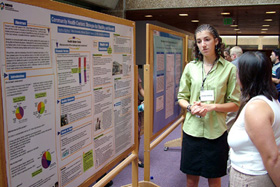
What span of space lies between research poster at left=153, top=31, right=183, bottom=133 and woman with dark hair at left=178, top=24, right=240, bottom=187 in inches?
12.7

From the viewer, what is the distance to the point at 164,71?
8.50ft

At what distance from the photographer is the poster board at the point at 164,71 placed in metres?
2.31

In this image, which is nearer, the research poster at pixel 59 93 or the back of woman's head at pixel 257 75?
the research poster at pixel 59 93

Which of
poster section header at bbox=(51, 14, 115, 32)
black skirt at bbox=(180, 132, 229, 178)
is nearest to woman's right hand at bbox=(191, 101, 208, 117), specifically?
black skirt at bbox=(180, 132, 229, 178)

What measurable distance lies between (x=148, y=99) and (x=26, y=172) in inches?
51.4

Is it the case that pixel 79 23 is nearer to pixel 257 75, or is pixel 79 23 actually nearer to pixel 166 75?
pixel 257 75

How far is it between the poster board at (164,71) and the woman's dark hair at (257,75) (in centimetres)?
92

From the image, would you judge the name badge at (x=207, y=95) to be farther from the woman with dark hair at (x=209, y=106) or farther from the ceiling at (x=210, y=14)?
the ceiling at (x=210, y=14)

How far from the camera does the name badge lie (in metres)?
2.10

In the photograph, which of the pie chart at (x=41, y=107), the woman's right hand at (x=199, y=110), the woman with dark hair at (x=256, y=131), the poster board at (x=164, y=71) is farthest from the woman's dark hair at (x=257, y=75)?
the pie chart at (x=41, y=107)

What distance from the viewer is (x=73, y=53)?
4.29 feet

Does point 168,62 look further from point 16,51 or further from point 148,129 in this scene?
point 16,51

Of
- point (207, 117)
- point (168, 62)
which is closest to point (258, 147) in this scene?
point (207, 117)

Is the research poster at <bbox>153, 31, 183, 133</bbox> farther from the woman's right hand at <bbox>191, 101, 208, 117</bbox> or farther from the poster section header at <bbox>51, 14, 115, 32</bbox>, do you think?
the poster section header at <bbox>51, 14, 115, 32</bbox>
